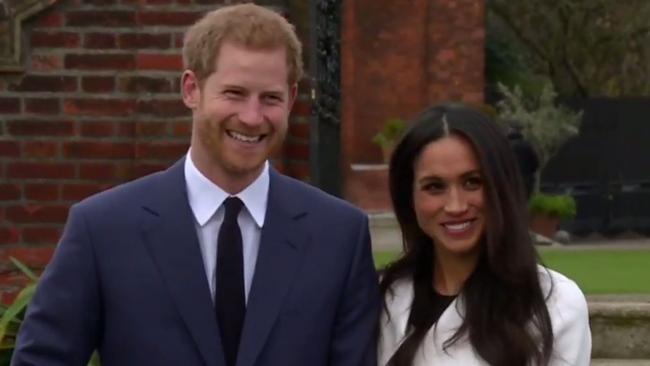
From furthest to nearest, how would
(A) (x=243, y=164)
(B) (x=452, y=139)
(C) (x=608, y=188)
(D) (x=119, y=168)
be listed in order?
(C) (x=608, y=188) < (D) (x=119, y=168) < (B) (x=452, y=139) < (A) (x=243, y=164)

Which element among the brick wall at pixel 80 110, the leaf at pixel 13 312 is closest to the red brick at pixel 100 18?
the brick wall at pixel 80 110

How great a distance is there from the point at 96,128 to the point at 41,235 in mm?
413

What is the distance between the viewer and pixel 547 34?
3431cm

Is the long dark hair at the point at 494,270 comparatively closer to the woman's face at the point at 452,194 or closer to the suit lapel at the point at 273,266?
the woman's face at the point at 452,194

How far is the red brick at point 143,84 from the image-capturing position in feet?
17.9

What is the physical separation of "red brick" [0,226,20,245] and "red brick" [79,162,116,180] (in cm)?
A: 30

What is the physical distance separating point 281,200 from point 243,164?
0.22 m

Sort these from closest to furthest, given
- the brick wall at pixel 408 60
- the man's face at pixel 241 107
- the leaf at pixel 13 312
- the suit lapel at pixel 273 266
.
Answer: the man's face at pixel 241 107, the suit lapel at pixel 273 266, the leaf at pixel 13 312, the brick wall at pixel 408 60

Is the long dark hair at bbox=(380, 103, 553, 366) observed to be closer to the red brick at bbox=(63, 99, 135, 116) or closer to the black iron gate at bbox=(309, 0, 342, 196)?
the black iron gate at bbox=(309, 0, 342, 196)

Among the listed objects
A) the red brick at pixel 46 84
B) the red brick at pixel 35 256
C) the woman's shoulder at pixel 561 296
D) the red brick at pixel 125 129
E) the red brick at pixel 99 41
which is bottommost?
the red brick at pixel 35 256

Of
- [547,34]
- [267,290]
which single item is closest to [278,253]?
[267,290]

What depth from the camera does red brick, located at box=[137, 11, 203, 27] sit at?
540cm

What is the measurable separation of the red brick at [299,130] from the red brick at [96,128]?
617 millimetres

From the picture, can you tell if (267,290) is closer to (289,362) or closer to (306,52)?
(289,362)
